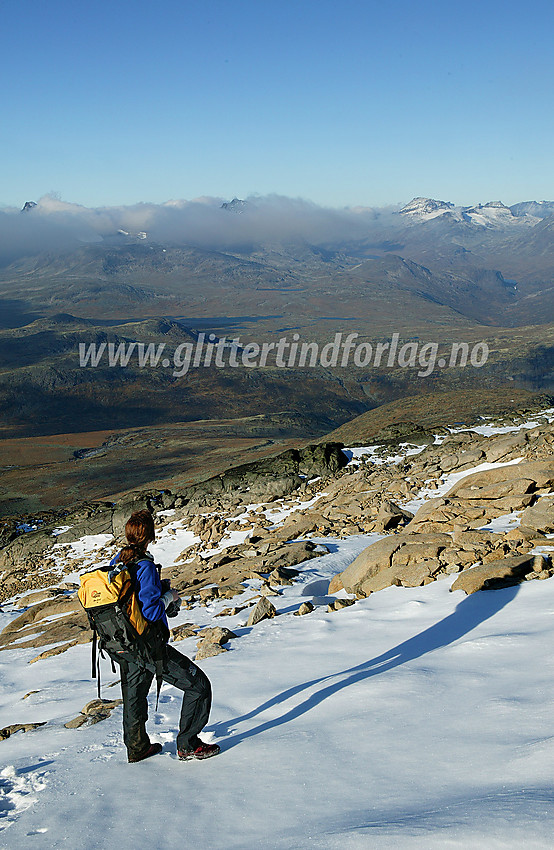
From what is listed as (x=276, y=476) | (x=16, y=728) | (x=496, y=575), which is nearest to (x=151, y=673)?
(x=16, y=728)

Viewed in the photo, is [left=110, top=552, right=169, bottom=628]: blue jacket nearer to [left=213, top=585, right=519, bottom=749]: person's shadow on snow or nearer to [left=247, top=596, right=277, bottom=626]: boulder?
[left=213, top=585, right=519, bottom=749]: person's shadow on snow

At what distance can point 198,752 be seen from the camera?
5.51 m

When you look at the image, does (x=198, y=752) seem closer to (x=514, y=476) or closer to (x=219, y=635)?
(x=219, y=635)

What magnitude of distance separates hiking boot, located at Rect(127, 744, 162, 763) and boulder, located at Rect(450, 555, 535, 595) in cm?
539

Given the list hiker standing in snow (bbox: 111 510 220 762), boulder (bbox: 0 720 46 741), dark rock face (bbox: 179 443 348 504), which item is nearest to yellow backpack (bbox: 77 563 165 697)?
hiker standing in snow (bbox: 111 510 220 762)

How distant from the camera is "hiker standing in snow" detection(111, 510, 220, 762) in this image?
5.45m

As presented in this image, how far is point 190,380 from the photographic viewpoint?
650 feet

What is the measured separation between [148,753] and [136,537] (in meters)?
1.90

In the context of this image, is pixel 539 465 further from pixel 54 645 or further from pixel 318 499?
pixel 54 645

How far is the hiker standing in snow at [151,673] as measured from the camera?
545 cm

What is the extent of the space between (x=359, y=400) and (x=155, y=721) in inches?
7094

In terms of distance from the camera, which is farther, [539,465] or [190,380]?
[190,380]

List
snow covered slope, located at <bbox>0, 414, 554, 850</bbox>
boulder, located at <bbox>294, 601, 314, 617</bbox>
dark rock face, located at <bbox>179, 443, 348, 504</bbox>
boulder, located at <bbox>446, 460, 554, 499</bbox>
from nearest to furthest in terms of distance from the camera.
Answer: snow covered slope, located at <bbox>0, 414, 554, 850</bbox> → boulder, located at <bbox>294, 601, 314, 617</bbox> → boulder, located at <bbox>446, 460, 554, 499</bbox> → dark rock face, located at <bbox>179, 443, 348, 504</bbox>

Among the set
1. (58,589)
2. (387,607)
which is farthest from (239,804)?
(58,589)
